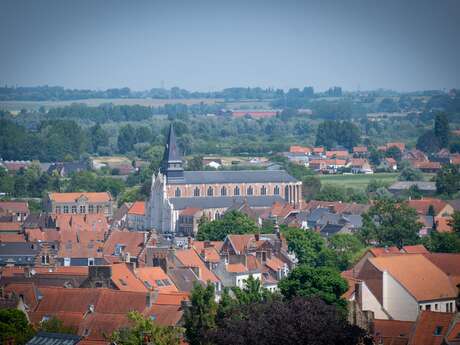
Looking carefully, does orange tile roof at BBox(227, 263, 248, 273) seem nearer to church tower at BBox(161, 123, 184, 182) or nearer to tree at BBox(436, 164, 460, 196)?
church tower at BBox(161, 123, 184, 182)

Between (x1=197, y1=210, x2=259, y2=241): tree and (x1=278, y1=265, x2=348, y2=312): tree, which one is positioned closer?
(x1=278, y1=265, x2=348, y2=312): tree

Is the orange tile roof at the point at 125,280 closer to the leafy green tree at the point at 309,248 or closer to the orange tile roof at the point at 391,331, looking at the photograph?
the orange tile roof at the point at 391,331

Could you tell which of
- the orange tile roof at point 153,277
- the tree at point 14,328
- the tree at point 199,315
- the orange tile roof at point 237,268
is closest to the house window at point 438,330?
the tree at point 199,315

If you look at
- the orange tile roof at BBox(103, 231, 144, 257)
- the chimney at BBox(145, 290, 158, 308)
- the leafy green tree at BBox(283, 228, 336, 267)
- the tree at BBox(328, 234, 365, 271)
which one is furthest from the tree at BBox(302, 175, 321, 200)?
the chimney at BBox(145, 290, 158, 308)

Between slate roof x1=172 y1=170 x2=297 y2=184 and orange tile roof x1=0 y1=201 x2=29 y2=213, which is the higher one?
slate roof x1=172 y1=170 x2=297 y2=184

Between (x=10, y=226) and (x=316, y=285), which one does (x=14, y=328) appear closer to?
(x=316, y=285)

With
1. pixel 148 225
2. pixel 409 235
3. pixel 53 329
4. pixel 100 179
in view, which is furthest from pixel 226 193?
pixel 53 329

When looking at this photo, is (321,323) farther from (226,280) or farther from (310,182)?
(310,182)

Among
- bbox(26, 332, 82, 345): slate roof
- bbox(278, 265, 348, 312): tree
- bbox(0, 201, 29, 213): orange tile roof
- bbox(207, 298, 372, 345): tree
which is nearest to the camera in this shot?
bbox(207, 298, 372, 345): tree
